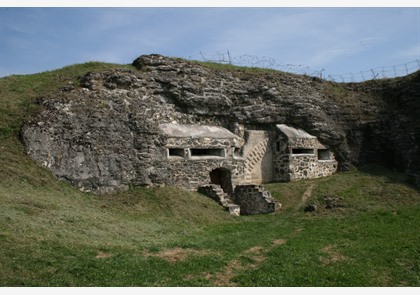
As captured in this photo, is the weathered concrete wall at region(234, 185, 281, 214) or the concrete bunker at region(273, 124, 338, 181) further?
the concrete bunker at region(273, 124, 338, 181)

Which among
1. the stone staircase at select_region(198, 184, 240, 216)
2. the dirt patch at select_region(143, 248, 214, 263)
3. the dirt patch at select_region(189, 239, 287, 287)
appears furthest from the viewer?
the stone staircase at select_region(198, 184, 240, 216)

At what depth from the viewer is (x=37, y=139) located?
1809 cm

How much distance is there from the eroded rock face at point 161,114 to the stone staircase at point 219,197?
226 centimetres

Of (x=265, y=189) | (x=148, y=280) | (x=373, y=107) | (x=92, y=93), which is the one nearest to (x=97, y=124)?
(x=92, y=93)

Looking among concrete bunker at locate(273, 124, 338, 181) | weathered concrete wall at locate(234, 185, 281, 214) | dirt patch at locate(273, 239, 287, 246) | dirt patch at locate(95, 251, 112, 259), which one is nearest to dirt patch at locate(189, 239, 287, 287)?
dirt patch at locate(273, 239, 287, 246)

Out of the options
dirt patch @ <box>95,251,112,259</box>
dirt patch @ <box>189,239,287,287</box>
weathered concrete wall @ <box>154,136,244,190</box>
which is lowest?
dirt patch @ <box>189,239,287,287</box>

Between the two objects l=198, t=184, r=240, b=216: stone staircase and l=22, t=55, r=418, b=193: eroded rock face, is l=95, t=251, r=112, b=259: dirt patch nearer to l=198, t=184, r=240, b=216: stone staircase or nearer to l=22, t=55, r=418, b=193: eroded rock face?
l=22, t=55, r=418, b=193: eroded rock face

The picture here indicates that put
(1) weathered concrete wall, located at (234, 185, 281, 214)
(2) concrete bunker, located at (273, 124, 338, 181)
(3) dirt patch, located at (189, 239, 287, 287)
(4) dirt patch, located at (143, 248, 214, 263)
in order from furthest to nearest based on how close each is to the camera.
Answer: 1. (2) concrete bunker, located at (273, 124, 338, 181)
2. (1) weathered concrete wall, located at (234, 185, 281, 214)
3. (4) dirt patch, located at (143, 248, 214, 263)
4. (3) dirt patch, located at (189, 239, 287, 287)

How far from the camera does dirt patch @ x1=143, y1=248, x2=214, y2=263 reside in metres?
11.4

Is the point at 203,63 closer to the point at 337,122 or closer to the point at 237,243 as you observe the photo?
the point at 337,122

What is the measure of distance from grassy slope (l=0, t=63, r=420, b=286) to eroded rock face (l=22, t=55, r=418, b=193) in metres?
1.04

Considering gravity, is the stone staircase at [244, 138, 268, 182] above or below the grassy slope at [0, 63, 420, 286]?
above

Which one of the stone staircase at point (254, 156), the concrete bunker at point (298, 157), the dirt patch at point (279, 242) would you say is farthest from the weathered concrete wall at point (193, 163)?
the dirt patch at point (279, 242)

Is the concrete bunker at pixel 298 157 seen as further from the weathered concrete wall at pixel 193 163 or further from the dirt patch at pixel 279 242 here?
the dirt patch at pixel 279 242
